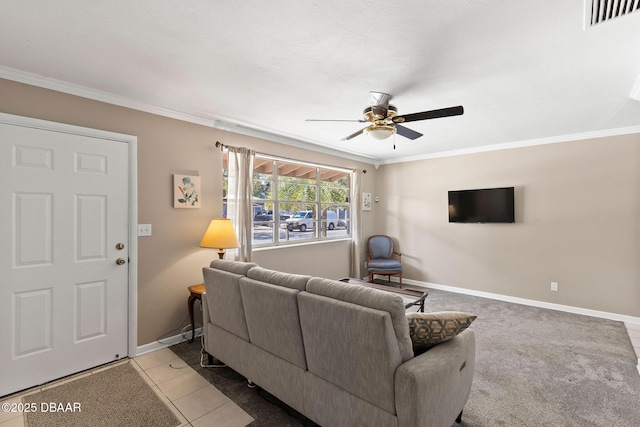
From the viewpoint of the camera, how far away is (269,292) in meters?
1.99

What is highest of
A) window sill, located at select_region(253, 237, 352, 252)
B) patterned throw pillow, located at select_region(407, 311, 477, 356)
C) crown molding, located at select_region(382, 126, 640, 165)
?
crown molding, located at select_region(382, 126, 640, 165)

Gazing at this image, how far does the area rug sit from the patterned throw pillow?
0.75m

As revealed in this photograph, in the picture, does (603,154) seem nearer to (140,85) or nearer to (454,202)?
(454,202)

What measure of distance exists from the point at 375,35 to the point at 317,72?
615 millimetres

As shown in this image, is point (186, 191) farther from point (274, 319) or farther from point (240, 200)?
point (274, 319)

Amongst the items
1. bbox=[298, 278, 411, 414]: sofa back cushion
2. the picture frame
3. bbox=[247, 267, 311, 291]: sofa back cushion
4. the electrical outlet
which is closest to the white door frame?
the electrical outlet

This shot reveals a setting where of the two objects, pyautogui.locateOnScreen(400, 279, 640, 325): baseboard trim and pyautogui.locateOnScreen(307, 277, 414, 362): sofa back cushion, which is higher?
pyautogui.locateOnScreen(307, 277, 414, 362): sofa back cushion

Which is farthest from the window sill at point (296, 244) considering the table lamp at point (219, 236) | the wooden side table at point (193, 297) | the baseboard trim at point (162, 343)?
the baseboard trim at point (162, 343)

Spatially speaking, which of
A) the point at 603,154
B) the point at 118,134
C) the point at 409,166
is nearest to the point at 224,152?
the point at 118,134

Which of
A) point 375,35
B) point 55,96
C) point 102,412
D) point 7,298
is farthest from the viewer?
point 55,96

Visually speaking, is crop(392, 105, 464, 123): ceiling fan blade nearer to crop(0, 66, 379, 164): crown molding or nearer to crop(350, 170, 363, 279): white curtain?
crop(0, 66, 379, 164): crown molding

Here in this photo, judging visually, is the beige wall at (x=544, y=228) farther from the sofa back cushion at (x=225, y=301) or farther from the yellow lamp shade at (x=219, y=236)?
the sofa back cushion at (x=225, y=301)

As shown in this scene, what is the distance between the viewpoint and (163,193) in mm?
3133

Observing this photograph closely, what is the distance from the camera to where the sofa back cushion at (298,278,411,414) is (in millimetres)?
1484
